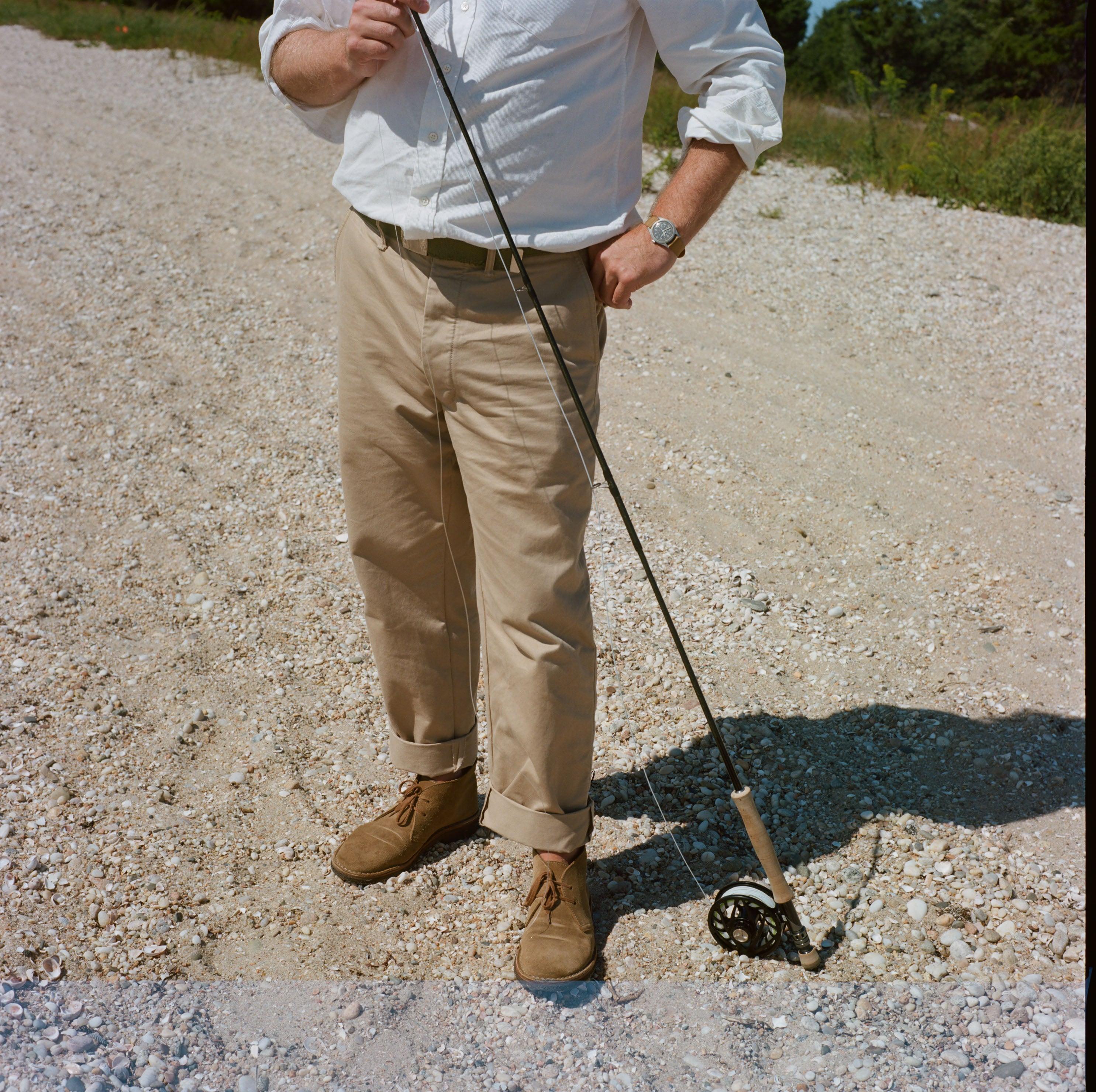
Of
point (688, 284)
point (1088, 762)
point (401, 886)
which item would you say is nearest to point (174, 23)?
point (688, 284)

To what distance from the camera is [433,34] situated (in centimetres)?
184

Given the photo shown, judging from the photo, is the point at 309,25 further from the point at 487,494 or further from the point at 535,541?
the point at 535,541

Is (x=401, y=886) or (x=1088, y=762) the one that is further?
(x=401, y=886)

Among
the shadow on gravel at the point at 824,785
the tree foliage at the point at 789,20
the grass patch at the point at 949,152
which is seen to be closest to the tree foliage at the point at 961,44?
the tree foliage at the point at 789,20

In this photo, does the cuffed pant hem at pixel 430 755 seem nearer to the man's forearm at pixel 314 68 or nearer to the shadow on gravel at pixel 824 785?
the shadow on gravel at pixel 824 785

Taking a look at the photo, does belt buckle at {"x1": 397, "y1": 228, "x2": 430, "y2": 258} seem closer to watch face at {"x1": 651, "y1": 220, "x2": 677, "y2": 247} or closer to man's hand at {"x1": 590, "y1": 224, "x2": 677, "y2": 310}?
man's hand at {"x1": 590, "y1": 224, "x2": 677, "y2": 310}

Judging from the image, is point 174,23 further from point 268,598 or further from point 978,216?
point 268,598

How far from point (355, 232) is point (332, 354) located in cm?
326

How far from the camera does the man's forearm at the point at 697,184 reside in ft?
6.35

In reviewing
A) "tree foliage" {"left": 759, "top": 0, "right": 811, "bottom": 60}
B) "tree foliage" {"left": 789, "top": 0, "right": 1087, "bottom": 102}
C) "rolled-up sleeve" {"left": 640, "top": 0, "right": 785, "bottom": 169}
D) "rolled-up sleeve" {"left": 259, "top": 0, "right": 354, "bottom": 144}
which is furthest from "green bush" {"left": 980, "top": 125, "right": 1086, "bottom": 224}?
"tree foliage" {"left": 759, "top": 0, "right": 811, "bottom": 60}

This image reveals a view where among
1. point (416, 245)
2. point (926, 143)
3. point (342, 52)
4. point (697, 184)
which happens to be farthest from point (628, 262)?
point (926, 143)

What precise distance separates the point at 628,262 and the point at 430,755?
48.3 inches

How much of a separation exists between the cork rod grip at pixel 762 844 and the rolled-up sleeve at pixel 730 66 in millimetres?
1246

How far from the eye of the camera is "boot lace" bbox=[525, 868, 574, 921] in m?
2.21
